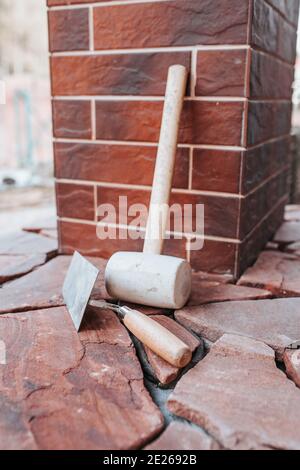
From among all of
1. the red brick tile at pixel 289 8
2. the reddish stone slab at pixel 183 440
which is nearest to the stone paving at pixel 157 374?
the reddish stone slab at pixel 183 440

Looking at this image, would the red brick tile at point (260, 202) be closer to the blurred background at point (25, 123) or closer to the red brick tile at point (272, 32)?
the red brick tile at point (272, 32)

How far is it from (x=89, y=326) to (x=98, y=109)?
0.72m

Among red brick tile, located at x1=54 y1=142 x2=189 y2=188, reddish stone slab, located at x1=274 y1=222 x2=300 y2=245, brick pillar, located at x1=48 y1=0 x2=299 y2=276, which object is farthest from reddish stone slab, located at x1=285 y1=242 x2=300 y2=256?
red brick tile, located at x1=54 y1=142 x2=189 y2=188

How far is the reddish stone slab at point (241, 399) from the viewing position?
0.84 metres

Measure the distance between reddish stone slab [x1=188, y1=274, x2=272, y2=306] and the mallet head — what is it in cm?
5

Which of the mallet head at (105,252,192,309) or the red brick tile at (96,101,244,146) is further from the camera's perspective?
the red brick tile at (96,101,244,146)

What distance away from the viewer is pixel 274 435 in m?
0.84

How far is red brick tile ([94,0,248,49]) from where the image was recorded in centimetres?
135

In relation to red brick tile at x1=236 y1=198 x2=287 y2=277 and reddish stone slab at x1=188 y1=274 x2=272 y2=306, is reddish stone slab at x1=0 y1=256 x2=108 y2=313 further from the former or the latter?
red brick tile at x1=236 y1=198 x2=287 y2=277

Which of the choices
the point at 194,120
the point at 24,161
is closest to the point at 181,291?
the point at 194,120

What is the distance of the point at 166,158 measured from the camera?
1.42 metres

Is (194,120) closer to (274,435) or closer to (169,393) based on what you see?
(169,393)

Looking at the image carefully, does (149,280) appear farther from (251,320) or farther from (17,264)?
(17,264)

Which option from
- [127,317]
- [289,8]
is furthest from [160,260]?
[289,8]
